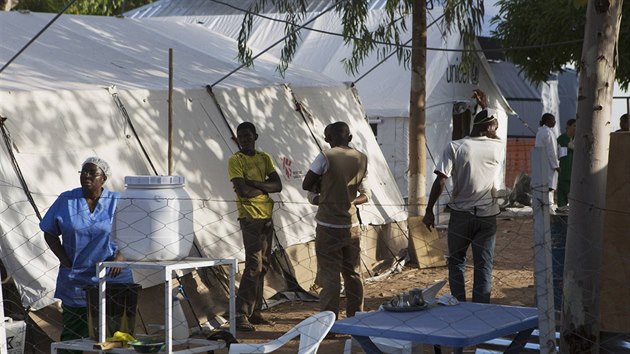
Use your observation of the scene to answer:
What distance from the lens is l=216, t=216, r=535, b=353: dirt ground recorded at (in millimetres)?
8266

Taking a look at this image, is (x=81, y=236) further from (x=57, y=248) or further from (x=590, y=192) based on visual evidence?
(x=590, y=192)

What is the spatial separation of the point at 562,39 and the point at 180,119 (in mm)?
6458

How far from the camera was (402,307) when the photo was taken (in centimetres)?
536

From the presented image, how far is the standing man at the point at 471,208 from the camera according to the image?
7566 millimetres

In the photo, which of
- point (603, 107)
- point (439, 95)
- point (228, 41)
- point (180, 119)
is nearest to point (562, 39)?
point (439, 95)

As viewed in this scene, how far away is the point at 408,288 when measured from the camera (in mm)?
10320

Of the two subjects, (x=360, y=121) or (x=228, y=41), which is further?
(x=228, y=41)

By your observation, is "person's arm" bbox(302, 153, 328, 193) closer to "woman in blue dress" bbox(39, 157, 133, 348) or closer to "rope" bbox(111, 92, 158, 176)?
"rope" bbox(111, 92, 158, 176)

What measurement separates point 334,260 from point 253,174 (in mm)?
981

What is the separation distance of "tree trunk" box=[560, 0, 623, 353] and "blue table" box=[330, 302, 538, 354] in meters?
0.32

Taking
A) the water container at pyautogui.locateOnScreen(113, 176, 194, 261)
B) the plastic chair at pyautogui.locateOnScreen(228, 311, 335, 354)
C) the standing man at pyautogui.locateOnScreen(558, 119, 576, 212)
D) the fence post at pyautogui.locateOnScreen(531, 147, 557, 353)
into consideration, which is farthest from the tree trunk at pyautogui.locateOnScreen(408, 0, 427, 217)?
the fence post at pyautogui.locateOnScreen(531, 147, 557, 353)

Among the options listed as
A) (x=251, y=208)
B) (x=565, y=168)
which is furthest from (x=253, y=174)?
(x=565, y=168)

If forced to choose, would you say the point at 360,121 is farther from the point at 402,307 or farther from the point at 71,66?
the point at 402,307

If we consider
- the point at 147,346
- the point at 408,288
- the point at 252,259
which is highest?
the point at 252,259
